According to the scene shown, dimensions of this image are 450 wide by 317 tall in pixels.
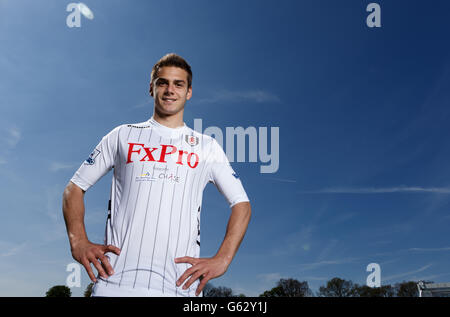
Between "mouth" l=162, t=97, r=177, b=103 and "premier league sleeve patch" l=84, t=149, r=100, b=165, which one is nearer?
"premier league sleeve patch" l=84, t=149, r=100, b=165

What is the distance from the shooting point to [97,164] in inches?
203

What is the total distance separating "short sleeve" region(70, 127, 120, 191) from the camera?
5105 mm

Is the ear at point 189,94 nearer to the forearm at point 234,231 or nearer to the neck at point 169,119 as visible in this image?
the neck at point 169,119

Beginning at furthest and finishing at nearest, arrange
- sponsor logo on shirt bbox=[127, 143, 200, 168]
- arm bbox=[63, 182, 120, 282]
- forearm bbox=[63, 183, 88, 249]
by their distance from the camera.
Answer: sponsor logo on shirt bbox=[127, 143, 200, 168], forearm bbox=[63, 183, 88, 249], arm bbox=[63, 182, 120, 282]

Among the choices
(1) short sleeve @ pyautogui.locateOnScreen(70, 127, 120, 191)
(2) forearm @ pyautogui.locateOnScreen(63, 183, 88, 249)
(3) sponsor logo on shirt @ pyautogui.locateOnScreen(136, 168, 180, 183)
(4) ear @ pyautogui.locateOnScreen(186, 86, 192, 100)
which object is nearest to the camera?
(2) forearm @ pyautogui.locateOnScreen(63, 183, 88, 249)

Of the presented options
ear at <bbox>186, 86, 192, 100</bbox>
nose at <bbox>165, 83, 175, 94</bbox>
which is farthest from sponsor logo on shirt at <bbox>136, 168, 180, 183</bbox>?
ear at <bbox>186, 86, 192, 100</bbox>

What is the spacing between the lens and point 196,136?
555 cm

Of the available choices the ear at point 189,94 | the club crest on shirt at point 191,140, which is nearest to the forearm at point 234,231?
the club crest on shirt at point 191,140

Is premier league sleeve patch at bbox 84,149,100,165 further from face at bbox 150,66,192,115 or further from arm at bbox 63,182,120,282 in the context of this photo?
face at bbox 150,66,192,115

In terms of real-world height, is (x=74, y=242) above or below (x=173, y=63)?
below
